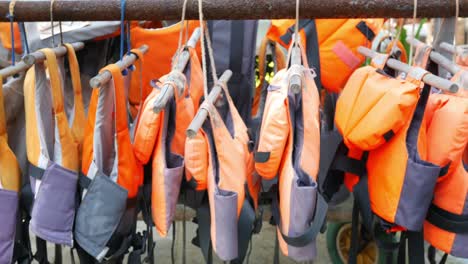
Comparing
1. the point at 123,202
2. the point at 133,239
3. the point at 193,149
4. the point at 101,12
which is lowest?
the point at 133,239

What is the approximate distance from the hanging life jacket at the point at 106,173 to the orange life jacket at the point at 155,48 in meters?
0.47

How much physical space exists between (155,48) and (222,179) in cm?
73

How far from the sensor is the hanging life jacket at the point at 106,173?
1.03m

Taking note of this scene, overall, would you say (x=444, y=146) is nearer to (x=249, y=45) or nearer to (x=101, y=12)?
(x=249, y=45)

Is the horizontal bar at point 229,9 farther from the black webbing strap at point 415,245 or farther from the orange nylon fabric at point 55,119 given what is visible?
the black webbing strap at point 415,245

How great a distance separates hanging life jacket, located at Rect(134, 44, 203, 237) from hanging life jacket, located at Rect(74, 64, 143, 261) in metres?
0.05

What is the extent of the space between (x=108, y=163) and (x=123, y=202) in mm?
125

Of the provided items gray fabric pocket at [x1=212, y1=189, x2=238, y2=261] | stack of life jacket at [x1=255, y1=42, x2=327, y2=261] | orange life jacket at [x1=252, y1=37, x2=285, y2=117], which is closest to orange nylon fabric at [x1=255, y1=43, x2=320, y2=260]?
stack of life jacket at [x1=255, y1=42, x2=327, y2=261]

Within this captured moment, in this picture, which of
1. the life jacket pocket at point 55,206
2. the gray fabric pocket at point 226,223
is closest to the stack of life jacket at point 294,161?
the gray fabric pocket at point 226,223

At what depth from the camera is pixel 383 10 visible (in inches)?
43.3

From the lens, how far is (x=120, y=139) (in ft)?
3.45

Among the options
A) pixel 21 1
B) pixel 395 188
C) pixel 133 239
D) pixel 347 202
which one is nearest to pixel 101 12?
pixel 21 1

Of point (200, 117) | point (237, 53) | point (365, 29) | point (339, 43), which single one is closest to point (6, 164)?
point (200, 117)

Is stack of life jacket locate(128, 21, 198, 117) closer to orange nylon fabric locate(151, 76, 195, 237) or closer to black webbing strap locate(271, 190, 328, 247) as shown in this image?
orange nylon fabric locate(151, 76, 195, 237)
